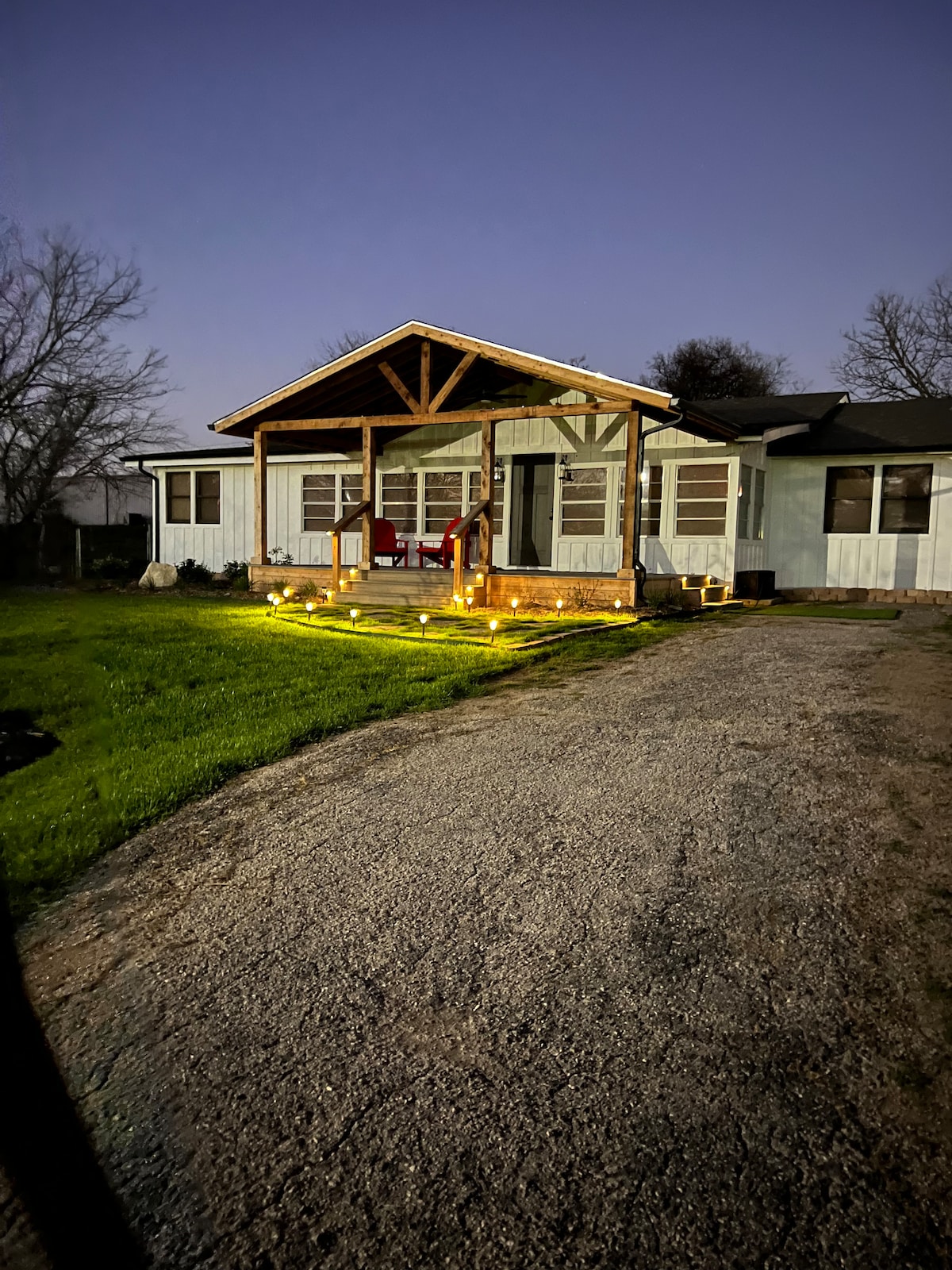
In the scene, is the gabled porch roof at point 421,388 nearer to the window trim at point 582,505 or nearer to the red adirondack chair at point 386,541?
the window trim at point 582,505

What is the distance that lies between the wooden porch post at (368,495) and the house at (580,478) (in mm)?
33

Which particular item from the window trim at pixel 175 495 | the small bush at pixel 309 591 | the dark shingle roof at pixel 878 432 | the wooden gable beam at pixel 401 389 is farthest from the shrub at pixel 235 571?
the dark shingle roof at pixel 878 432

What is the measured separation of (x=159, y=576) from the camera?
17125 millimetres

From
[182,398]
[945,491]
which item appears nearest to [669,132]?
[945,491]

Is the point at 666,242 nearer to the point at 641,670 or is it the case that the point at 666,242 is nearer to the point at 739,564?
the point at 739,564

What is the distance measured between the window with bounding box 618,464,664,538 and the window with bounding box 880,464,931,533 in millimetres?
3743

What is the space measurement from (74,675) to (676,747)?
544 cm

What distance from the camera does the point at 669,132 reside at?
64.8ft

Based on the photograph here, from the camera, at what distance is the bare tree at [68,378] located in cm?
2517

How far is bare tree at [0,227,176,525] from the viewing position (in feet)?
82.6

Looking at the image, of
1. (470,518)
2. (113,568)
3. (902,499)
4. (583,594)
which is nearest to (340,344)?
(113,568)

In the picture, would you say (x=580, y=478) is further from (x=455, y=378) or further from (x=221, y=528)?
(x=221, y=528)

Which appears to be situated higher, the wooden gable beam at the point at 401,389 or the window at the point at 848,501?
the wooden gable beam at the point at 401,389

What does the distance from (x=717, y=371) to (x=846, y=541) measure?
26.0 metres
